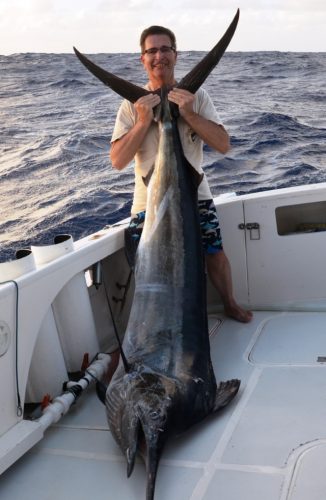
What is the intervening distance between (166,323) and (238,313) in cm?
88

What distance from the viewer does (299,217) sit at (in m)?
3.14

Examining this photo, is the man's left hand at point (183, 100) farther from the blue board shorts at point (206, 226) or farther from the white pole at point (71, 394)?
the white pole at point (71, 394)

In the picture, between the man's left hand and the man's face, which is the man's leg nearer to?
the man's left hand

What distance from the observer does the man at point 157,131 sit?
99.2 inches

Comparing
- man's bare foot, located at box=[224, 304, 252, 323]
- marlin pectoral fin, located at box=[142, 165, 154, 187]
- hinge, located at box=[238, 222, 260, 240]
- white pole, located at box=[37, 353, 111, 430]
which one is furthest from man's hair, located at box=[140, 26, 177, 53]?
white pole, located at box=[37, 353, 111, 430]

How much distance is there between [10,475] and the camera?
193 centimetres

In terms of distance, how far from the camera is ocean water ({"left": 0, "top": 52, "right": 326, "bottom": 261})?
6914mm

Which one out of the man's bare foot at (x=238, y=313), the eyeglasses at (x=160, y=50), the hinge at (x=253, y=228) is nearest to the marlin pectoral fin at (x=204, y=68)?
the eyeglasses at (x=160, y=50)

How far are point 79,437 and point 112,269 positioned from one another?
1.03 m

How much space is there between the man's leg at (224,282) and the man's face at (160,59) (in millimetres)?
834

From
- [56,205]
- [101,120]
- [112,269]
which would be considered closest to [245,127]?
[101,120]

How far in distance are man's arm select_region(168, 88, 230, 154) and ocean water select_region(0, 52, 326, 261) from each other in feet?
11.1

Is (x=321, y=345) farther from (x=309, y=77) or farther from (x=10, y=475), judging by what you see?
(x=309, y=77)

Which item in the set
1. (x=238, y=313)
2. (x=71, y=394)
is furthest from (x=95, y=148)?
(x=71, y=394)
